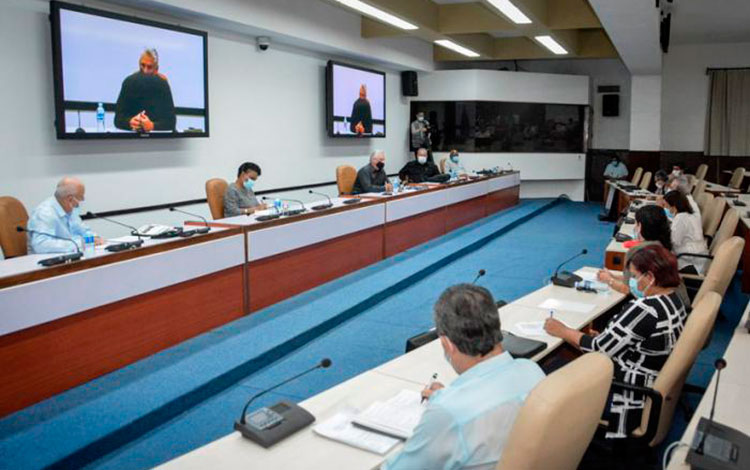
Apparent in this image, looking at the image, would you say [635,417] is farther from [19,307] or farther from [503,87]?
[503,87]

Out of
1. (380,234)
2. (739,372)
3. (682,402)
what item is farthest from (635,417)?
(380,234)

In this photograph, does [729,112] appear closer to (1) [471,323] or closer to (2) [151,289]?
(2) [151,289]

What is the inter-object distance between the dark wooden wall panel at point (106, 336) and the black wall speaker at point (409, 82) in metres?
8.22

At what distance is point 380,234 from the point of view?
693 centimetres

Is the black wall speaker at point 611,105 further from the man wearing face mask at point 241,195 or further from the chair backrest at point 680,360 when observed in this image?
the chair backrest at point 680,360

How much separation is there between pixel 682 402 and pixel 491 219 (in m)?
7.00

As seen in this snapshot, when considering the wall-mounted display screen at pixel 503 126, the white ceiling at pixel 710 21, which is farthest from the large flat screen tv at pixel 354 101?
the white ceiling at pixel 710 21

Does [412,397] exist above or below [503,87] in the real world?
below

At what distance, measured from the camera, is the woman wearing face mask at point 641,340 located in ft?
8.45

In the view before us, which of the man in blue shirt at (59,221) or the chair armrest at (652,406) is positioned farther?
the man in blue shirt at (59,221)

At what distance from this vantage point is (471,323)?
175 cm

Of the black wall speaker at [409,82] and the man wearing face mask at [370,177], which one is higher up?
the black wall speaker at [409,82]

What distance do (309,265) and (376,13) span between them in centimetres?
375

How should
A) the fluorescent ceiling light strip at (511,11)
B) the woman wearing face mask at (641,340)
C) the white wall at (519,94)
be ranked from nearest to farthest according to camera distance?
the woman wearing face mask at (641,340) → the fluorescent ceiling light strip at (511,11) → the white wall at (519,94)
